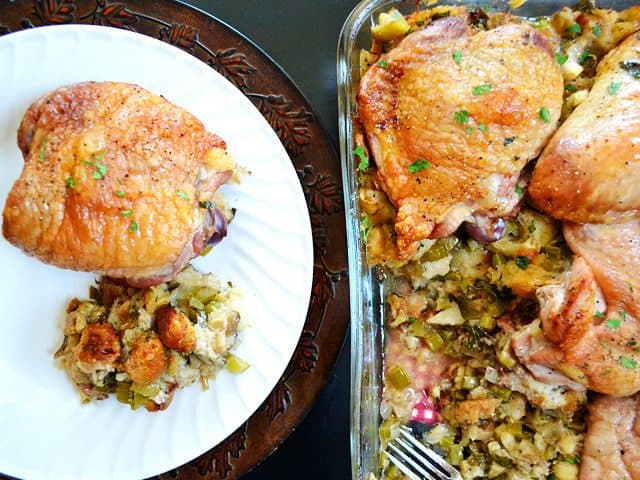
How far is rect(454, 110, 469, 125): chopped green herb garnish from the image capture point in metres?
1.70

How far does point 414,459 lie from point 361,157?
112 centimetres

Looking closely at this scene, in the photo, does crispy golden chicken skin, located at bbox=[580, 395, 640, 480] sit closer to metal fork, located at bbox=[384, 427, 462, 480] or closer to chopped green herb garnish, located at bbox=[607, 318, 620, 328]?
chopped green herb garnish, located at bbox=[607, 318, 620, 328]

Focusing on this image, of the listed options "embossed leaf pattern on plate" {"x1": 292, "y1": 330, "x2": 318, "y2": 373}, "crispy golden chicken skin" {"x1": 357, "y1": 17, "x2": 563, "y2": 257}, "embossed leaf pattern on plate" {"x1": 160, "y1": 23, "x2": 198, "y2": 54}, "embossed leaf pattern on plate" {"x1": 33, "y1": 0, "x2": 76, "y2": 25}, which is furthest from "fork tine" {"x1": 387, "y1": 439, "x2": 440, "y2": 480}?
"embossed leaf pattern on plate" {"x1": 33, "y1": 0, "x2": 76, "y2": 25}

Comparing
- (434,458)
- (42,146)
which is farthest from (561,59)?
(42,146)

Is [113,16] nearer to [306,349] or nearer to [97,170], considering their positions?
[97,170]

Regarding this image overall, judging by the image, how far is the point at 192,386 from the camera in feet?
6.78

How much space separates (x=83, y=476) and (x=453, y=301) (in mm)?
1513

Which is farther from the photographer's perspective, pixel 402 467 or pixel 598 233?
pixel 402 467

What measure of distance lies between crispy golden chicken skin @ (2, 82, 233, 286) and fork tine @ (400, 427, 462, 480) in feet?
3.42

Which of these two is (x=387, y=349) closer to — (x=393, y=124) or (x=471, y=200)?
(x=471, y=200)

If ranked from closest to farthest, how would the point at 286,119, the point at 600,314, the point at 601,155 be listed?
the point at 601,155, the point at 600,314, the point at 286,119

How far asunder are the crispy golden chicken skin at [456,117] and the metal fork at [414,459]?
2.40 feet

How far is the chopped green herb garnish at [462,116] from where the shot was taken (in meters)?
1.70

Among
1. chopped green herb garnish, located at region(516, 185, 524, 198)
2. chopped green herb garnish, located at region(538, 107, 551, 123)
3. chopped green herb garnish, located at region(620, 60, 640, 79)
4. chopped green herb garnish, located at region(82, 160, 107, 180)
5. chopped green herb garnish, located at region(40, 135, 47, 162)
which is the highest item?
chopped green herb garnish, located at region(40, 135, 47, 162)
